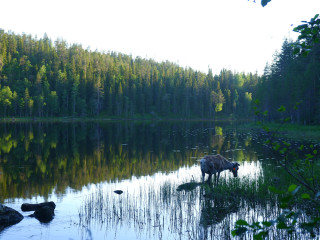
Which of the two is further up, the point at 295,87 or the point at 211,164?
the point at 295,87

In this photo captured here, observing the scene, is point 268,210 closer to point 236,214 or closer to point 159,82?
point 236,214

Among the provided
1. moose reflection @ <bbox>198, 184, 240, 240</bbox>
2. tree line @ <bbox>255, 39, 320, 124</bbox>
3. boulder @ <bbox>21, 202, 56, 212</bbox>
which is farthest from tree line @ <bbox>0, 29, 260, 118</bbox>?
moose reflection @ <bbox>198, 184, 240, 240</bbox>

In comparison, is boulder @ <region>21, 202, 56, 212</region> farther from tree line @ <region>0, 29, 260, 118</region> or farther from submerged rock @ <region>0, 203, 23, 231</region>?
tree line @ <region>0, 29, 260, 118</region>

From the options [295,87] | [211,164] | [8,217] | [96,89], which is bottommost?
[8,217]

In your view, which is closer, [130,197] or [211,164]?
[130,197]

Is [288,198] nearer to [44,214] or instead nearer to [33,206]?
[44,214]

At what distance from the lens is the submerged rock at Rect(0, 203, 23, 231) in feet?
36.1

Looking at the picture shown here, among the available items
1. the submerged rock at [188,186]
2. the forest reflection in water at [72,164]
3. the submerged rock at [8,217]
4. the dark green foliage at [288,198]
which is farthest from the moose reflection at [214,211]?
the forest reflection in water at [72,164]

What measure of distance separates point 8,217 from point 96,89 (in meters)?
112

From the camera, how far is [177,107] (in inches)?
5423

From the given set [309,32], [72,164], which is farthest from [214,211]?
[72,164]

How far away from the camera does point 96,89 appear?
120125 mm

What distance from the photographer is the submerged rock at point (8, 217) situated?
11006mm

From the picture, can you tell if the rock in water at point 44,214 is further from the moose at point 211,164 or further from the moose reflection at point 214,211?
the moose at point 211,164
